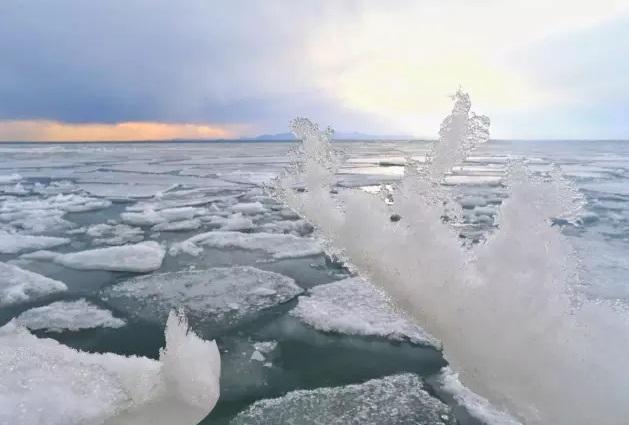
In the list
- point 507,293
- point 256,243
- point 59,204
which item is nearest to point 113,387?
point 507,293

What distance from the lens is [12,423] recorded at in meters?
2.76

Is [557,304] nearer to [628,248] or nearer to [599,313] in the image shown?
[599,313]

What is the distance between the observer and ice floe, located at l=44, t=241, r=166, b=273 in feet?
21.3

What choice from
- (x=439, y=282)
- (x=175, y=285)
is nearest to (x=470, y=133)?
(x=439, y=282)

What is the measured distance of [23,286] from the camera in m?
5.53

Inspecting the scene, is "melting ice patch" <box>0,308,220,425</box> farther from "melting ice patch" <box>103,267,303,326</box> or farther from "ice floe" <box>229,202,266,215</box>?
"ice floe" <box>229,202,266,215</box>

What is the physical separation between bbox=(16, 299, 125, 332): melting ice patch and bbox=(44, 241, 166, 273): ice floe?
1.39 m

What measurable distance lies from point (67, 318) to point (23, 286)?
1237 mm

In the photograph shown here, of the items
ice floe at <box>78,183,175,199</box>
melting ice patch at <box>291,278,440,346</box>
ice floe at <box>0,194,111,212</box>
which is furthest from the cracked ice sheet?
ice floe at <box>78,183,175,199</box>

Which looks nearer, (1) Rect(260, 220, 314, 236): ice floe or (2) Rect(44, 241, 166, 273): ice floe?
(2) Rect(44, 241, 166, 273): ice floe

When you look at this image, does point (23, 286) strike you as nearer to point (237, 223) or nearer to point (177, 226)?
point (177, 226)

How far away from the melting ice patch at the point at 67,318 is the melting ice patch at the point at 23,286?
451 mm

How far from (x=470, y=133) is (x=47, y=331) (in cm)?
448

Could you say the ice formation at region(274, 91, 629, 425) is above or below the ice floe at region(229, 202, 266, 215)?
above
